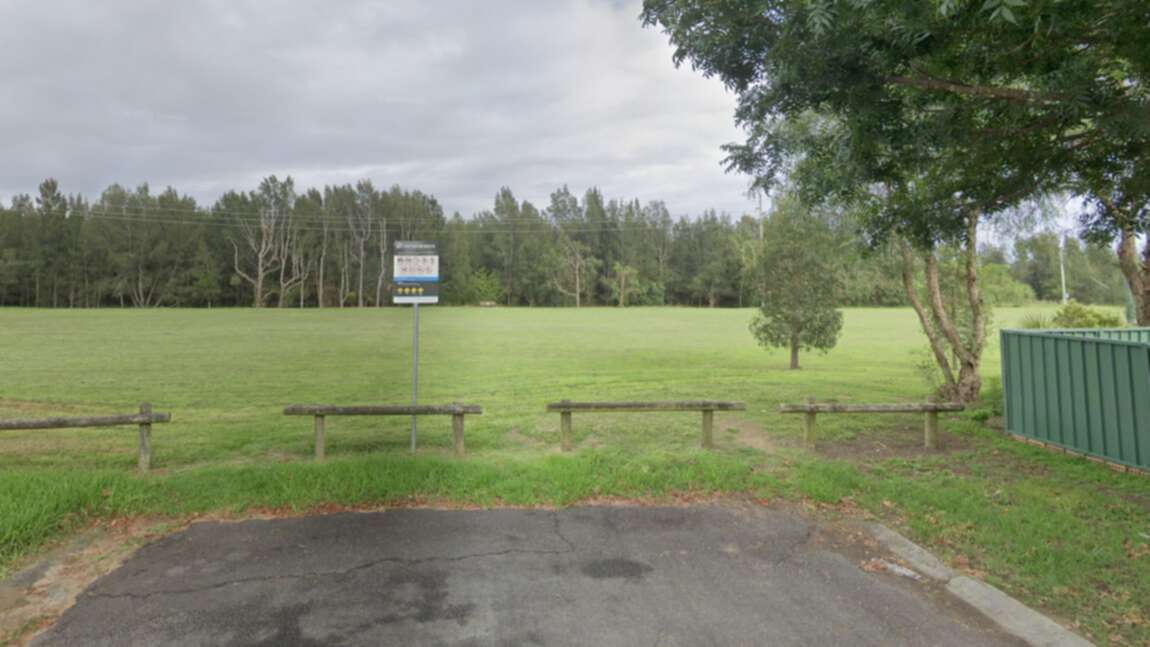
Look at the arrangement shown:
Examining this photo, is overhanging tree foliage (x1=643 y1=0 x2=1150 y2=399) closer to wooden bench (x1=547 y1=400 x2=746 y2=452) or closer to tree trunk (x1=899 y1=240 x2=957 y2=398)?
wooden bench (x1=547 y1=400 x2=746 y2=452)

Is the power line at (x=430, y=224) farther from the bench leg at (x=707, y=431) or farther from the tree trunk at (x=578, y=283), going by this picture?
the bench leg at (x=707, y=431)

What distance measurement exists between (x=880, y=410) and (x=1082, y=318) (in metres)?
15.4

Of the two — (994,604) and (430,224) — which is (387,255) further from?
(994,604)

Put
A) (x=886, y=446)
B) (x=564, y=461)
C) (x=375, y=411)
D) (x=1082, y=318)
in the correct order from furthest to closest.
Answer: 1. (x=1082, y=318)
2. (x=886, y=446)
3. (x=375, y=411)
4. (x=564, y=461)

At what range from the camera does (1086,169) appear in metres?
6.38

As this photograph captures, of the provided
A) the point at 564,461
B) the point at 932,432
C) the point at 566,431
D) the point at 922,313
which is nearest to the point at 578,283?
the point at 922,313

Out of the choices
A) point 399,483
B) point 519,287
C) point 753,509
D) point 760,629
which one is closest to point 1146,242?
point 753,509

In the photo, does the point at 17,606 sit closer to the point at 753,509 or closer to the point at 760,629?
the point at 760,629

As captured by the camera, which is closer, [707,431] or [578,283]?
[707,431]

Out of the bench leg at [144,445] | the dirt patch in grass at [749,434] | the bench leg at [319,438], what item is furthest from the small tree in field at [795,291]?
the bench leg at [144,445]

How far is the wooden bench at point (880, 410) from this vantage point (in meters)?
7.67

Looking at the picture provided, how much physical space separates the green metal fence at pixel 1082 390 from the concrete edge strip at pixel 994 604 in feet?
12.7

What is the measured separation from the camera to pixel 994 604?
12.9ft

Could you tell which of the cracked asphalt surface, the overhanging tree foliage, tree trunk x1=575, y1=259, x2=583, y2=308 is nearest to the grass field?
the cracked asphalt surface
